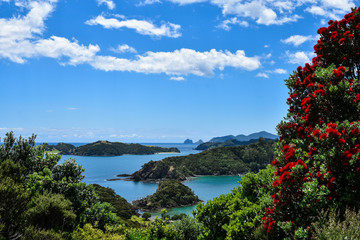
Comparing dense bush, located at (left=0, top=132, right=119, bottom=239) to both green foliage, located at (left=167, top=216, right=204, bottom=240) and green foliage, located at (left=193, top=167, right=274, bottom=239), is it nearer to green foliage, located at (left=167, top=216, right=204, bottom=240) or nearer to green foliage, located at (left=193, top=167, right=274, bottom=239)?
green foliage, located at (left=167, top=216, right=204, bottom=240)

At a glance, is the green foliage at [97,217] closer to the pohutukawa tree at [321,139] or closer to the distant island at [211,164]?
the pohutukawa tree at [321,139]

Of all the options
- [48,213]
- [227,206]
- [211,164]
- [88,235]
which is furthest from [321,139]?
[211,164]

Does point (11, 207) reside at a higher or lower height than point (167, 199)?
higher

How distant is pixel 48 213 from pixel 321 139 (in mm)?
14128

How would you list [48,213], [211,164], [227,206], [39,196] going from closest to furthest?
[48,213] → [227,206] → [39,196] → [211,164]

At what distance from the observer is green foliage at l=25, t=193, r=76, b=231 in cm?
1415

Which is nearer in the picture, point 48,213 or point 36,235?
point 36,235

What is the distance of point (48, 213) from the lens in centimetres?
1455

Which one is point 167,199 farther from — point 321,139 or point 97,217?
point 321,139

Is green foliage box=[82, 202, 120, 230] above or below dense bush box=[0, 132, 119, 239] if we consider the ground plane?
below

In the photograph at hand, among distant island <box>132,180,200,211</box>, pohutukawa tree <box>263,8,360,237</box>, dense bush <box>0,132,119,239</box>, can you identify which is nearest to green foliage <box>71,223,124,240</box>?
dense bush <box>0,132,119,239</box>

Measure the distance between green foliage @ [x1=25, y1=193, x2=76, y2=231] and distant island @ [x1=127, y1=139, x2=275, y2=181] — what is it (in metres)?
129

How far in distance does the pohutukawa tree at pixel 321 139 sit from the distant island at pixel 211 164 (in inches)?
5272

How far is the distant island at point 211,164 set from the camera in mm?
148500
